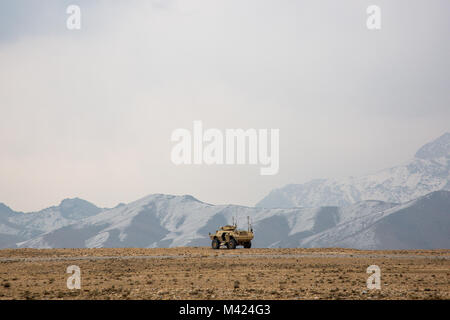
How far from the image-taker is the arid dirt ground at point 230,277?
24.4 metres

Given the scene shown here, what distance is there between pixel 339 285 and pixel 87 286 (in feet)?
40.6

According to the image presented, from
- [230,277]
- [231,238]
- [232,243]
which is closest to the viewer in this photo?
[230,277]

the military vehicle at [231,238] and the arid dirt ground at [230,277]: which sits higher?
the arid dirt ground at [230,277]

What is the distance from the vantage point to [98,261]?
4247 centimetres

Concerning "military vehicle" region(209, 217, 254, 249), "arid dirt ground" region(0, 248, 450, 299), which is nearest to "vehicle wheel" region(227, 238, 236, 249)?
Answer: "military vehicle" region(209, 217, 254, 249)

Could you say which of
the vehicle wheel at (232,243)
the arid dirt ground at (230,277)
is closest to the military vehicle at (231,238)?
the vehicle wheel at (232,243)

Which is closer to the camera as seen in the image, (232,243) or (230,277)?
(230,277)

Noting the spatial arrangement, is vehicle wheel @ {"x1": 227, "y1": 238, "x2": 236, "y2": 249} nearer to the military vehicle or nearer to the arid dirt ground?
the military vehicle

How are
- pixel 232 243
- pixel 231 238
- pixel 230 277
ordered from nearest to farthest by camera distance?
pixel 230 277
pixel 232 243
pixel 231 238

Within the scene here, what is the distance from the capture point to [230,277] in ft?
101

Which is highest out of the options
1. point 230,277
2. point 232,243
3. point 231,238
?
point 230,277

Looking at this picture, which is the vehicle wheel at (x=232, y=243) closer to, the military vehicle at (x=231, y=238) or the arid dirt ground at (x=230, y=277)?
the military vehicle at (x=231, y=238)

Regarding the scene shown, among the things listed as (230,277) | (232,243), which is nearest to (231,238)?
(232,243)

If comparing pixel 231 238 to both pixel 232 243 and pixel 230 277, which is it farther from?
pixel 230 277
